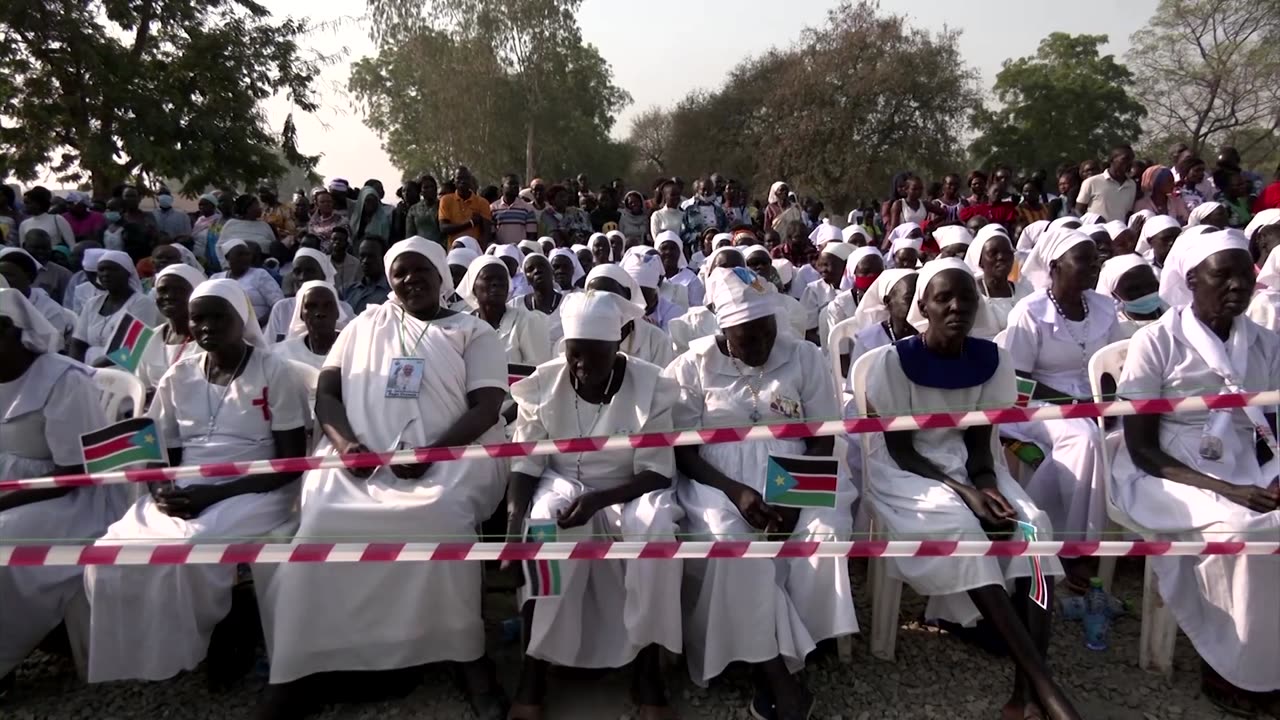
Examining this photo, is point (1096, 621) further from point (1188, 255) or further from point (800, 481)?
point (1188, 255)

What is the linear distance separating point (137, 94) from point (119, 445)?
12.0 metres

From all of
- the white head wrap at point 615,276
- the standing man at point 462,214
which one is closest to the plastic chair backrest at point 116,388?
the white head wrap at point 615,276

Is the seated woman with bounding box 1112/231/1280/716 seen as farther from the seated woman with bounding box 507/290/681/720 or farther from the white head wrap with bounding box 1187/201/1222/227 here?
the white head wrap with bounding box 1187/201/1222/227

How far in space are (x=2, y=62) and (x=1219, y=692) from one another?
51.8ft

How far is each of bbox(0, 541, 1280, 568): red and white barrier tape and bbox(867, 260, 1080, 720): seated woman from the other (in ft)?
0.94

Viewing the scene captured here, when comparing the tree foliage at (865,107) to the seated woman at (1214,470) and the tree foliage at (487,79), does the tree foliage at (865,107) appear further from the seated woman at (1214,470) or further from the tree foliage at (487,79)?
the seated woman at (1214,470)

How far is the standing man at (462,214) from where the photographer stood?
976 centimetres

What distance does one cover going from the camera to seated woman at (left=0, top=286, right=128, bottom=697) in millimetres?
3299

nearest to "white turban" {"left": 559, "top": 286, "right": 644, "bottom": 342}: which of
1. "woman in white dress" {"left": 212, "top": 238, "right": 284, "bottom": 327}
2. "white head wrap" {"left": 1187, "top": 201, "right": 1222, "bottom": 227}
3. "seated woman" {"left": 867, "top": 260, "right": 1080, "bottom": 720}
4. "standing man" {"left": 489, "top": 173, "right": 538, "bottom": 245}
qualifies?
"seated woman" {"left": 867, "top": 260, "right": 1080, "bottom": 720}

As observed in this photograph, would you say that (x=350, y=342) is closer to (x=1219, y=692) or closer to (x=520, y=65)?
(x=1219, y=692)

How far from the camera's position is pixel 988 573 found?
301 cm

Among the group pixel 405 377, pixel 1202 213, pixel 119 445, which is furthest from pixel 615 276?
pixel 1202 213

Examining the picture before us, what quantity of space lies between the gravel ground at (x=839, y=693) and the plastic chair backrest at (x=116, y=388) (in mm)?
1195

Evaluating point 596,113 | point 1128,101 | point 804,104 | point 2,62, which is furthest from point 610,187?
point 1128,101
